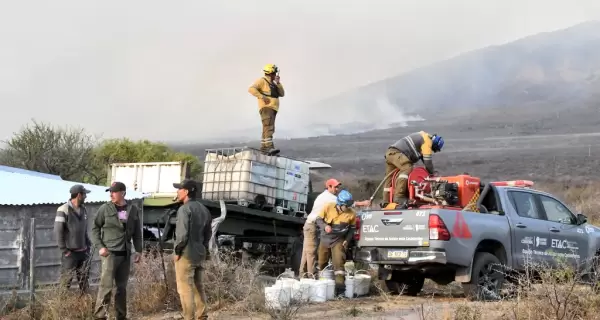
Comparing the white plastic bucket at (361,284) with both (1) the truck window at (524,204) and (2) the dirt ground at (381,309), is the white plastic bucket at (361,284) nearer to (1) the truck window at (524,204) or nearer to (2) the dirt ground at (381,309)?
(2) the dirt ground at (381,309)

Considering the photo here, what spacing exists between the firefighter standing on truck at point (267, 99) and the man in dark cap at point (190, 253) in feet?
20.6

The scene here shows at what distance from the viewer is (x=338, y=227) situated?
41.3ft

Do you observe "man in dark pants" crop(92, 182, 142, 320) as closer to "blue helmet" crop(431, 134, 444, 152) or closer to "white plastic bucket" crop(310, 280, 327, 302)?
"white plastic bucket" crop(310, 280, 327, 302)

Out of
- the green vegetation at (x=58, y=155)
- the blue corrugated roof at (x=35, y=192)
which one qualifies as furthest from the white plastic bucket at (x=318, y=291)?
the green vegetation at (x=58, y=155)

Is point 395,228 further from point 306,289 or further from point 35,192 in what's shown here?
point 35,192

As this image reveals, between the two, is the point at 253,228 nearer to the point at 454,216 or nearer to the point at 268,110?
the point at 268,110

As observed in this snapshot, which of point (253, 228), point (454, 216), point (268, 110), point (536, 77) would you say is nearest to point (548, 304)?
point (454, 216)

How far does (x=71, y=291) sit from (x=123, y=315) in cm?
102

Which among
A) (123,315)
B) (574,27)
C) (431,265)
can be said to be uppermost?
(574,27)

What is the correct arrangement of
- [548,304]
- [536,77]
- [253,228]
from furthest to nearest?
[536,77], [253,228], [548,304]

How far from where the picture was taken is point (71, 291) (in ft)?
33.8

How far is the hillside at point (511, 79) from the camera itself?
3381 inches

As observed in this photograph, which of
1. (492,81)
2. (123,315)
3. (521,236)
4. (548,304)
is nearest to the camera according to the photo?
(548,304)

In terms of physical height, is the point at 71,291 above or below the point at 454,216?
below
